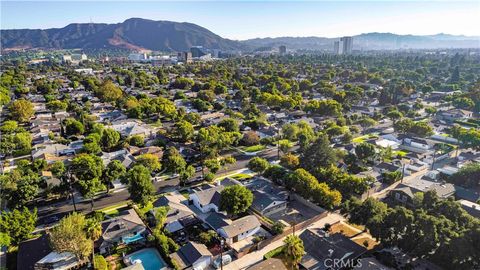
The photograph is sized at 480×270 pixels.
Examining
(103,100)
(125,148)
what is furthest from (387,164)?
(103,100)

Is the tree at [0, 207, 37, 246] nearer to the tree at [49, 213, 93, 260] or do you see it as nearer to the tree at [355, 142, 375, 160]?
the tree at [49, 213, 93, 260]

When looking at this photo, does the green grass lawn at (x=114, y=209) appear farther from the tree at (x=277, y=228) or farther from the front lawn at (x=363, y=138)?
the front lawn at (x=363, y=138)

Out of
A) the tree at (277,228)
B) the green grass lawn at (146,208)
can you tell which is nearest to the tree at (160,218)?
the green grass lawn at (146,208)

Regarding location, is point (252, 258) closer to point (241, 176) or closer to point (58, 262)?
point (58, 262)

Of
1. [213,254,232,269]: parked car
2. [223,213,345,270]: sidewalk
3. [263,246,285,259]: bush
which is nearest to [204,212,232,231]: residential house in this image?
[213,254,232,269]: parked car

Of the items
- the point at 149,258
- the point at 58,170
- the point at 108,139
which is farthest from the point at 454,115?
the point at 58,170

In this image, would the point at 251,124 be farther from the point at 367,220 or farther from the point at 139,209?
the point at 367,220

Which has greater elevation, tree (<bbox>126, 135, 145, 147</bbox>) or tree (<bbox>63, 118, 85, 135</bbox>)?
tree (<bbox>63, 118, 85, 135</bbox>)

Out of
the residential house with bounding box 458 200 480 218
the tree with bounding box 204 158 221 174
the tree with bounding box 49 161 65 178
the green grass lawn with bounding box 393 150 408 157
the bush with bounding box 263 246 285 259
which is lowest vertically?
the bush with bounding box 263 246 285 259
